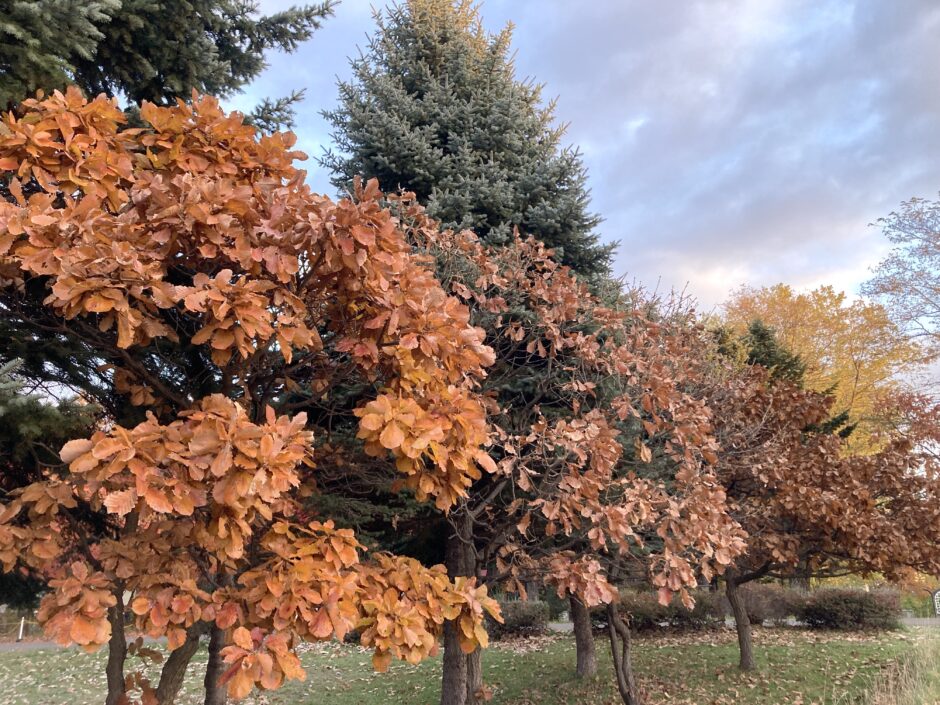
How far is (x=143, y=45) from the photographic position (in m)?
3.86

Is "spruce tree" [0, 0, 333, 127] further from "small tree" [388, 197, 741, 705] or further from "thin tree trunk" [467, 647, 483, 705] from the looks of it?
"thin tree trunk" [467, 647, 483, 705]

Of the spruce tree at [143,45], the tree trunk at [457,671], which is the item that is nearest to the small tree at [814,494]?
the tree trunk at [457,671]

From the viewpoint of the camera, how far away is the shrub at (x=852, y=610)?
12.2m

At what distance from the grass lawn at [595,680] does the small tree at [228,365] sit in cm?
559

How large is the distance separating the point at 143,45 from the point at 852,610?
1504cm

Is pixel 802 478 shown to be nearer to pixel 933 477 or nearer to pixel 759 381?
pixel 933 477

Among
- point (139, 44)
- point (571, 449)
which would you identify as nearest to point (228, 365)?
point (571, 449)

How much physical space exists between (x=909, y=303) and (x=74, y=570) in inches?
818

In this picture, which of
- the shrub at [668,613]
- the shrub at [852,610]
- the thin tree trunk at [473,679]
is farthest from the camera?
the shrub at [668,613]

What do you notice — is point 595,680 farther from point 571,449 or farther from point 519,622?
point 571,449

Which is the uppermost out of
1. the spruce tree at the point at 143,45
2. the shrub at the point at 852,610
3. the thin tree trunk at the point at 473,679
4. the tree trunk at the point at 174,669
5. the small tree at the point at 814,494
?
the spruce tree at the point at 143,45

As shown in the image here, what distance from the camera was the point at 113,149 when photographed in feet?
8.54

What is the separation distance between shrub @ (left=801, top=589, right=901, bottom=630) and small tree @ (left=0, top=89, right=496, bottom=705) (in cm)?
1312

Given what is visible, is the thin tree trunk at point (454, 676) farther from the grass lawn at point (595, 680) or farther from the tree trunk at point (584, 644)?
the tree trunk at point (584, 644)
